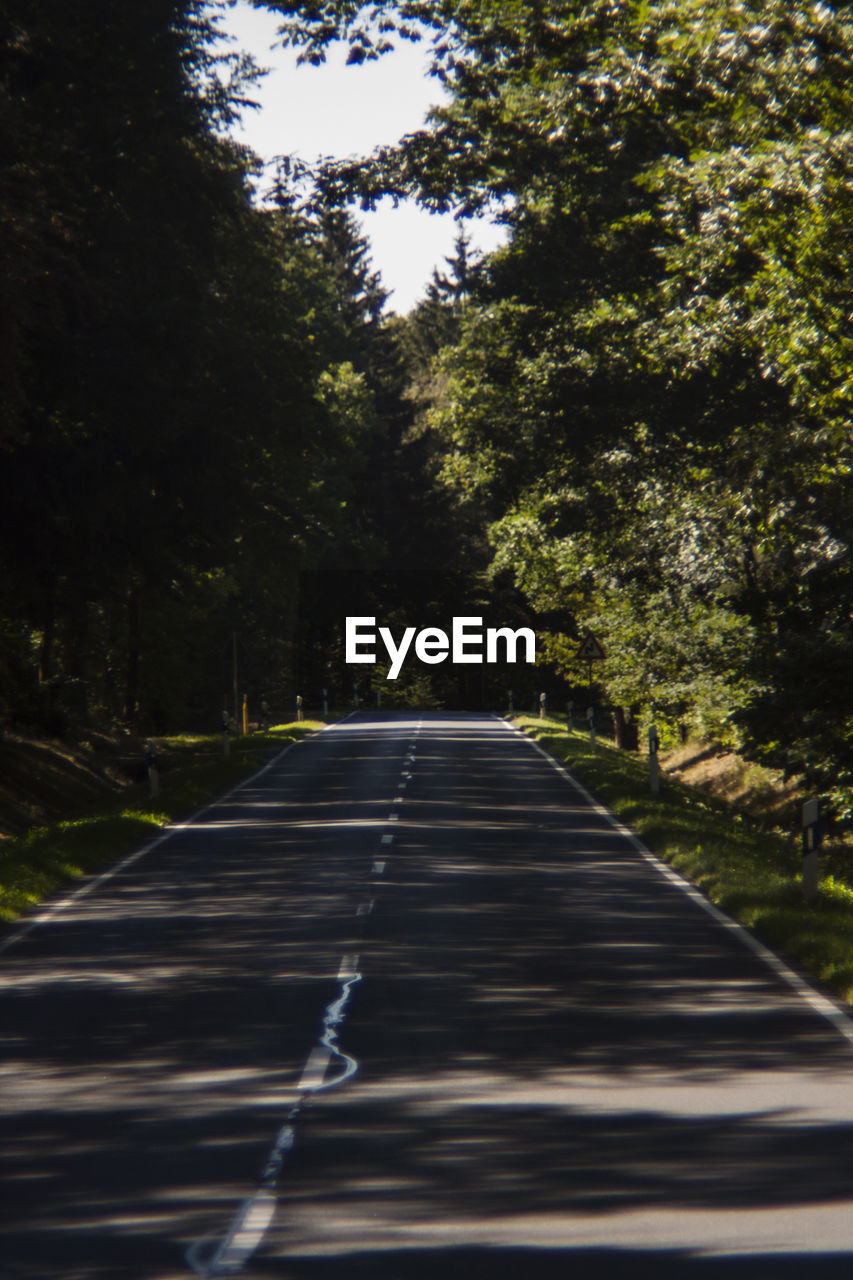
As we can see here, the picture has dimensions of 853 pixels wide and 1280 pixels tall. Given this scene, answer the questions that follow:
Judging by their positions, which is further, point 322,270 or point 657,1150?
point 322,270

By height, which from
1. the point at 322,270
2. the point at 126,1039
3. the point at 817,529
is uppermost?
the point at 322,270

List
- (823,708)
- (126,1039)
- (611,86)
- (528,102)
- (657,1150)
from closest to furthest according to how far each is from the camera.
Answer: (657,1150) < (126,1039) < (823,708) < (611,86) < (528,102)

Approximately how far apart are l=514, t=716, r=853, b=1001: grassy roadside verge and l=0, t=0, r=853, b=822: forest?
1566mm

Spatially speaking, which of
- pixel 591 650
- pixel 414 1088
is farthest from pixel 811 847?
pixel 591 650

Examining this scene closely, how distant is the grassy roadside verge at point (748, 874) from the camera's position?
488 inches

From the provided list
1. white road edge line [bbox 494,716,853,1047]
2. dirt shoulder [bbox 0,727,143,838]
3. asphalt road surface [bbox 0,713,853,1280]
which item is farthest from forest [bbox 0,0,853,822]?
asphalt road surface [bbox 0,713,853,1280]

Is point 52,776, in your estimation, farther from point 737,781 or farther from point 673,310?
point 737,781

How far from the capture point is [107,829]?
21953mm

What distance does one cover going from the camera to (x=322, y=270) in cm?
7956

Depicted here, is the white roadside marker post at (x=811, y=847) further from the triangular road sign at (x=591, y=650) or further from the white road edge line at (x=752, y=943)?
the triangular road sign at (x=591, y=650)

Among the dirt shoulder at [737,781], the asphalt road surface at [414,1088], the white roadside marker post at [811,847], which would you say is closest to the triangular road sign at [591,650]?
the dirt shoulder at [737,781]

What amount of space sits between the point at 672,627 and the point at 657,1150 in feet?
94.6

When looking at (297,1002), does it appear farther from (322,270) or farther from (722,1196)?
(322,270)

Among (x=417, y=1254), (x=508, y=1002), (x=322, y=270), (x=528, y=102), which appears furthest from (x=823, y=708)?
(x=322, y=270)
